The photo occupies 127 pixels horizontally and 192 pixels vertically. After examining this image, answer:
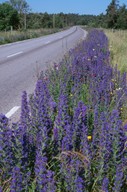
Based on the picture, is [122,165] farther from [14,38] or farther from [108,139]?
[14,38]

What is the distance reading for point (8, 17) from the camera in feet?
293

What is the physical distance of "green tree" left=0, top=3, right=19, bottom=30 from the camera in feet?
292

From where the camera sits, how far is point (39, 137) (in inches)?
140

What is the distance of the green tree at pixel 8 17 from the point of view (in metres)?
89.1

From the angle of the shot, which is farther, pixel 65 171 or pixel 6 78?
pixel 6 78

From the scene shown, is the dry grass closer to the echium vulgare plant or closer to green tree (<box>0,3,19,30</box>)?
the echium vulgare plant

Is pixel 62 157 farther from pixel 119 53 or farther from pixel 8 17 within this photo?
pixel 8 17

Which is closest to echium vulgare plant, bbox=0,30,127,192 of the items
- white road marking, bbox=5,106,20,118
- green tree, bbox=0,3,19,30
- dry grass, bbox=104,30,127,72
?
white road marking, bbox=5,106,20,118

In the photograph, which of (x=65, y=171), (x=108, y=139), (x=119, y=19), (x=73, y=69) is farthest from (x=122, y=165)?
(x=119, y=19)

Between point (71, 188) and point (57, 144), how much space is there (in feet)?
2.32

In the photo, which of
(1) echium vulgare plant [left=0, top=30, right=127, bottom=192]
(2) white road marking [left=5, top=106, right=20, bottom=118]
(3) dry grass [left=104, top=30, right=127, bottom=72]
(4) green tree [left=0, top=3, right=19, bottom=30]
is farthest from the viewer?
(4) green tree [left=0, top=3, right=19, bottom=30]

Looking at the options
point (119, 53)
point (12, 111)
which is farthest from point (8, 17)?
point (12, 111)

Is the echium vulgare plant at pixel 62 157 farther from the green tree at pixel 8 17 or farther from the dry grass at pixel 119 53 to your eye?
the green tree at pixel 8 17

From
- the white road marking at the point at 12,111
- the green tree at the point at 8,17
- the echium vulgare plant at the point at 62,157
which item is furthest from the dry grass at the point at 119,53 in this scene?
the green tree at the point at 8,17
